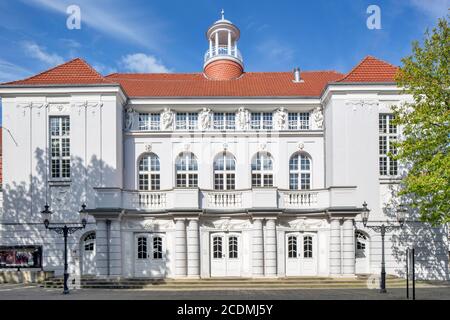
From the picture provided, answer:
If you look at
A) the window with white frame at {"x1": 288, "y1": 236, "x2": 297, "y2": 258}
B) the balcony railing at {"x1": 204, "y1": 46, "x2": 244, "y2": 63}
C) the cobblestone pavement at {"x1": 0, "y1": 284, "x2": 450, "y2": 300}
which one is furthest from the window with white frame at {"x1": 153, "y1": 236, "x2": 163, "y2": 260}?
the balcony railing at {"x1": 204, "y1": 46, "x2": 244, "y2": 63}

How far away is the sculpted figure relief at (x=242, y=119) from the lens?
30.2 metres

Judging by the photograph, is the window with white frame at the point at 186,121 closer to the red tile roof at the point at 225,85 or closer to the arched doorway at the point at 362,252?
the red tile roof at the point at 225,85

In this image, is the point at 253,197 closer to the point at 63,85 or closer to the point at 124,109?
the point at 124,109

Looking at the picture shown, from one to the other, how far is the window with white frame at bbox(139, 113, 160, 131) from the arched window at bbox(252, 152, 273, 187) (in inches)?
269

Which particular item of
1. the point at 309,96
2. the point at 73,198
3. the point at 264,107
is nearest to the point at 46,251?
the point at 73,198

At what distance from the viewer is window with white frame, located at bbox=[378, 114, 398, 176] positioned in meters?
28.1

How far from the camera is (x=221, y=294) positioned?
68.6 ft

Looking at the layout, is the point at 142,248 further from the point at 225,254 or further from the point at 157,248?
the point at 225,254

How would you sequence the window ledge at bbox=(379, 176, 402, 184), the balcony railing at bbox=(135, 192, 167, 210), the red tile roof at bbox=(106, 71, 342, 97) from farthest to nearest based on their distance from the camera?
the red tile roof at bbox=(106, 71, 342, 97) → the window ledge at bbox=(379, 176, 402, 184) → the balcony railing at bbox=(135, 192, 167, 210)

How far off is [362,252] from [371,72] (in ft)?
36.4

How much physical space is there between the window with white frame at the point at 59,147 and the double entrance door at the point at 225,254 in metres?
9.93

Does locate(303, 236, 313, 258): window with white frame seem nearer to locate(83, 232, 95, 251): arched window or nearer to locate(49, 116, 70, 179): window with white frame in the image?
locate(83, 232, 95, 251): arched window
